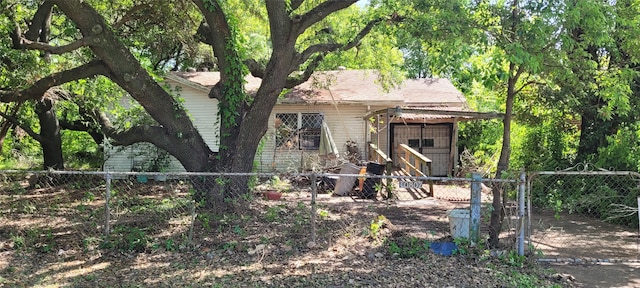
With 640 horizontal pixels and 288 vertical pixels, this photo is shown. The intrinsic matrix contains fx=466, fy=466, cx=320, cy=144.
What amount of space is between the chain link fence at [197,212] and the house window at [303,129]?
401cm

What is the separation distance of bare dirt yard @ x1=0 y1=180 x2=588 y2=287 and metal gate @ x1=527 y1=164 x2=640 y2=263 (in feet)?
4.28

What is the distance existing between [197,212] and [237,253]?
62.7 inches

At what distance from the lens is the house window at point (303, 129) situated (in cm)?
1609

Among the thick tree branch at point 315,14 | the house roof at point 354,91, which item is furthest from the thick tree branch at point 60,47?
the house roof at point 354,91

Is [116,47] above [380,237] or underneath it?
above

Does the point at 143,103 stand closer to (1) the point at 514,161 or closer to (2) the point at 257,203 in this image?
(2) the point at 257,203

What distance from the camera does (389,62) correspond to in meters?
14.4

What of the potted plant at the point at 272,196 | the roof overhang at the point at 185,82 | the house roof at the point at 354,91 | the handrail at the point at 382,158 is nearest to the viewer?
the potted plant at the point at 272,196

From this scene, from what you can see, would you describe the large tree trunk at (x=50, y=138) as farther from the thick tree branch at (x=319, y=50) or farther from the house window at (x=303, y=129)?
the thick tree branch at (x=319, y=50)

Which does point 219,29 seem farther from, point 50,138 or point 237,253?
point 50,138

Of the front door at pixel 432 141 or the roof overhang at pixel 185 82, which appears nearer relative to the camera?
the roof overhang at pixel 185 82

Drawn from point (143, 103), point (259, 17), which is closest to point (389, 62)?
point (259, 17)

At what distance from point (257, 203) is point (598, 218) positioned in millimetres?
7380

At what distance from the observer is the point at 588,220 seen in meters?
9.95
